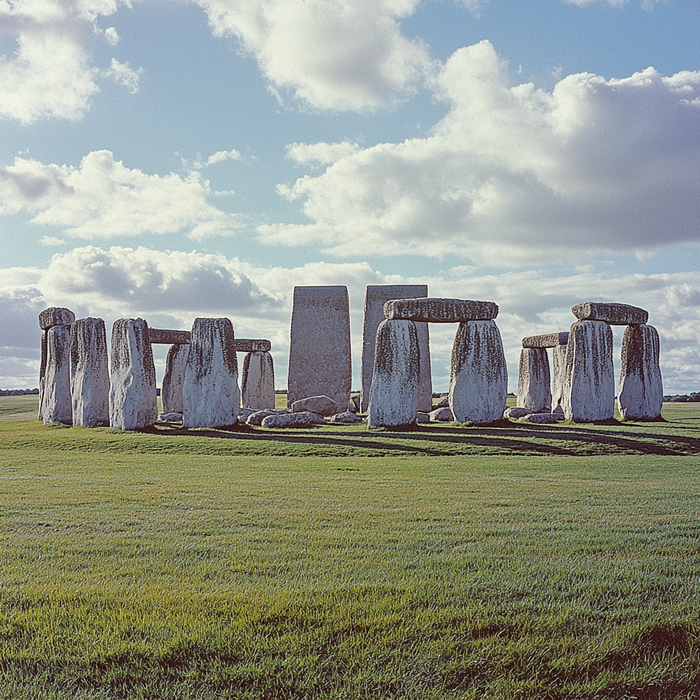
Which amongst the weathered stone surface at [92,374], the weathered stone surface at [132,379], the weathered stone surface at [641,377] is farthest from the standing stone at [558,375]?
the weathered stone surface at [92,374]

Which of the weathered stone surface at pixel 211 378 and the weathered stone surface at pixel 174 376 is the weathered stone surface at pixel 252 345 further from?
the weathered stone surface at pixel 211 378

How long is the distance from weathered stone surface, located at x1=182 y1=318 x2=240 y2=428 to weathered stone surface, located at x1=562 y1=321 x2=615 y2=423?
989 centimetres

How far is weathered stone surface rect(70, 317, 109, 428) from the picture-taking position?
19.2m

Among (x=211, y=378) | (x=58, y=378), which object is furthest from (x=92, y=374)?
(x=211, y=378)

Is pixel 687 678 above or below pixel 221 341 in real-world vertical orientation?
below

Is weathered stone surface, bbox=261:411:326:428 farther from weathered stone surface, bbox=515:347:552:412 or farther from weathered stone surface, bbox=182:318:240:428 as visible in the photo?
weathered stone surface, bbox=515:347:552:412

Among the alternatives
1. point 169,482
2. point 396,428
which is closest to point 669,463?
point 396,428

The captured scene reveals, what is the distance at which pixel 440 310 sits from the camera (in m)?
17.8

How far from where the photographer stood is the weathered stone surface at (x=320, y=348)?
2614 cm

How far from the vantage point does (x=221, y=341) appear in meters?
18.2

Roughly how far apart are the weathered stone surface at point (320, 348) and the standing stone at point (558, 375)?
7.92 m

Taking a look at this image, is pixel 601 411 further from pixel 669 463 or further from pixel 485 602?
pixel 485 602

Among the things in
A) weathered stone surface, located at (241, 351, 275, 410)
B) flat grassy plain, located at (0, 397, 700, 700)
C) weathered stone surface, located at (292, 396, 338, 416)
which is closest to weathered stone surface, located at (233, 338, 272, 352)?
weathered stone surface, located at (241, 351, 275, 410)

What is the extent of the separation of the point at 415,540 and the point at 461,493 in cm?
275
